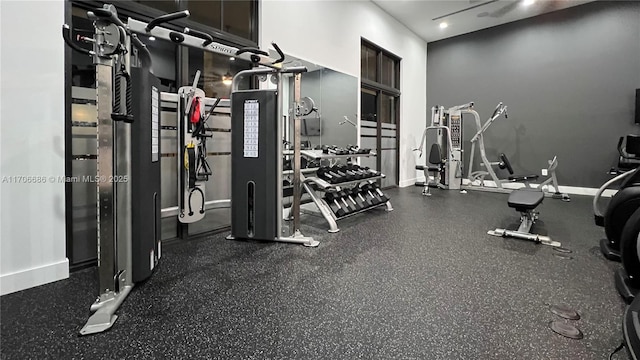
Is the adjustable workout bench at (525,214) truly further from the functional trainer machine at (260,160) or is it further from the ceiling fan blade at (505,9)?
the ceiling fan blade at (505,9)

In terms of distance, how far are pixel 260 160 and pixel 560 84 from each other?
268 inches

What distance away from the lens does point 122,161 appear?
186 cm

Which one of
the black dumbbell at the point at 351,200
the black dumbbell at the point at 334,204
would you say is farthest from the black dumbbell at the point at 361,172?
the black dumbbell at the point at 334,204

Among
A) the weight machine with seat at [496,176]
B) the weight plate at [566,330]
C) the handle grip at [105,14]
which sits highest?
the handle grip at [105,14]

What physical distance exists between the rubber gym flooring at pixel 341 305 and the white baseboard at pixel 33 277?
0.07 metres

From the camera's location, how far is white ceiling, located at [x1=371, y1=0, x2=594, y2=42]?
6090 mm

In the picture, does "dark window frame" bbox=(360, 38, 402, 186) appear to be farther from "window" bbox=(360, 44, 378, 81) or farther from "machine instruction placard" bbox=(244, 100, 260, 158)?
"machine instruction placard" bbox=(244, 100, 260, 158)

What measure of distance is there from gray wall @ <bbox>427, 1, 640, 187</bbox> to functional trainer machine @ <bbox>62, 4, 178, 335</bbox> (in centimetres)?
734

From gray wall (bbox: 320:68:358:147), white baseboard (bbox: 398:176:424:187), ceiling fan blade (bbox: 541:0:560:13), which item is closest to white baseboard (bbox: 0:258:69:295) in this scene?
gray wall (bbox: 320:68:358:147)

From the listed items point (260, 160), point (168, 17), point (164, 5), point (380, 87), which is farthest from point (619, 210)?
point (380, 87)

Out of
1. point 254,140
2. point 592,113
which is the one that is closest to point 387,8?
point 592,113

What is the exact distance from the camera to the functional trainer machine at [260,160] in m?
2.97

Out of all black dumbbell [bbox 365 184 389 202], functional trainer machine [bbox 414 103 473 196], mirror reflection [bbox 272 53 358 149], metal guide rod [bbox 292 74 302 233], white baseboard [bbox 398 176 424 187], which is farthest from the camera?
white baseboard [bbox 398 176 424 187]

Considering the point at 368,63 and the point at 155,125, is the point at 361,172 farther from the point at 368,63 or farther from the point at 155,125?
the point at 368,63
